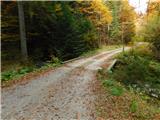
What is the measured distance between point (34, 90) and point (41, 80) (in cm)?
189

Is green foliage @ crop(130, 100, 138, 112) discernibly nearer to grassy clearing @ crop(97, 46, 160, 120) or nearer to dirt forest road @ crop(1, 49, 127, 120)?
grassy clearing @ crop(97, 46, 160, 120)

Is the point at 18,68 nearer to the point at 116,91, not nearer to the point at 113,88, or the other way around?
the point at 113,88

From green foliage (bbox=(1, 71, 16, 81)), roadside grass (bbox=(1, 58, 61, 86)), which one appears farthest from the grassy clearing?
green foliage (bbox=(1, 71, 16, 81))

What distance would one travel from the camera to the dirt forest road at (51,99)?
7.71 meters

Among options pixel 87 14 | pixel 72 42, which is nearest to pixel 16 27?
pixel 72 42

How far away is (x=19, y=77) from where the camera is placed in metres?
12.9

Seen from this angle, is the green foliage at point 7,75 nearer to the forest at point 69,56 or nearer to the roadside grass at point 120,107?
the forest at point 69,56

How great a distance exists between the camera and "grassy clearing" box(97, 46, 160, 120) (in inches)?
324

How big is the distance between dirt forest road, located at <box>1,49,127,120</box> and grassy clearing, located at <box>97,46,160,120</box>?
624 mm

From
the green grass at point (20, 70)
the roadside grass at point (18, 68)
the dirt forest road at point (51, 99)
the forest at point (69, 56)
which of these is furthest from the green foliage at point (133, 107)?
the green grass at point (20, 70)

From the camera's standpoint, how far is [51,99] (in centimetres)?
920

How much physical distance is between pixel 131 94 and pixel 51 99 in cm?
366

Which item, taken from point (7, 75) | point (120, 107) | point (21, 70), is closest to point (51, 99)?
point (120, 107)

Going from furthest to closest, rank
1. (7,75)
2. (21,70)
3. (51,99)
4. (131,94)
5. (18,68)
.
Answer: (18,68) → (21,70) → (7,75) → (131,94) → (51,99)
